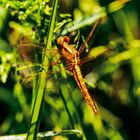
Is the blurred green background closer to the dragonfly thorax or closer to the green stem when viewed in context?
the dragonfly thorax

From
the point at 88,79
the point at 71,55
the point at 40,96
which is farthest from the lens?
the point at 88,79

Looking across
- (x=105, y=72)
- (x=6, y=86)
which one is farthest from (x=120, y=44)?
(x=6, y=86)

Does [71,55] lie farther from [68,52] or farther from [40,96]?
[40,96]

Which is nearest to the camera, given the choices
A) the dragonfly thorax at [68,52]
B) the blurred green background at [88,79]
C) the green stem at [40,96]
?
the green stem at [40,96]

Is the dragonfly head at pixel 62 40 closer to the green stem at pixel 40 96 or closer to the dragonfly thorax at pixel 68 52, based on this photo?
the dragonfly thorax at pixel 68 52

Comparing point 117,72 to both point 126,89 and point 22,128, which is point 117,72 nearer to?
point 126,89

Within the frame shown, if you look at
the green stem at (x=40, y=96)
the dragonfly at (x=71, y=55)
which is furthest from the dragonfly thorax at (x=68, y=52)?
the green stem at (x=40, y=96)

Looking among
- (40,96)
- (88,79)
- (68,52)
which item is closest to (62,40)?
(68,52)

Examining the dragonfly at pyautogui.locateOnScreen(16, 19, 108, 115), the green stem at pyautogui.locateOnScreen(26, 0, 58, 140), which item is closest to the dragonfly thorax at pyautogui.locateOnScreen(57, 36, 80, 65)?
the dragonfly at pyautogui.locateOnScreen(16, 19, 108, 115)

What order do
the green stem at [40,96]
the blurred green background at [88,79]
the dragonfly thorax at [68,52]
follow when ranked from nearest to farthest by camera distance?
the green stem at [40,96] < the dragonfly thorax at [68,52] < the blurred green background at [88,79]
